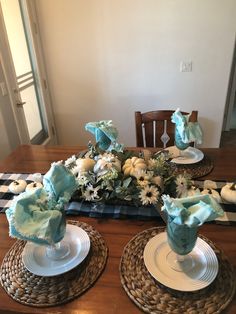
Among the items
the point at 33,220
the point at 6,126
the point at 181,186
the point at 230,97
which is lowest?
the point at 230,97

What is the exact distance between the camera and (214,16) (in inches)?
86.5

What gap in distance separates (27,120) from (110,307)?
85.4 inches

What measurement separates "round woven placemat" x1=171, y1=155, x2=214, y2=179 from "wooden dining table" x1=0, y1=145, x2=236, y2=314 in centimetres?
2

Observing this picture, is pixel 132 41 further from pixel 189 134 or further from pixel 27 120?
pixel 189 134

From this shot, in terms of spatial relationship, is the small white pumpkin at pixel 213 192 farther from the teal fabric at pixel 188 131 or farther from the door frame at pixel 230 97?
the door frame at pixel 230 97

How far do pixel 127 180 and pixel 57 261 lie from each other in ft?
1.24

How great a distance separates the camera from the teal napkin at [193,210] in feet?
2.01

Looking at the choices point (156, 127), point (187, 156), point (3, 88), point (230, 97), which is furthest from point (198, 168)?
point (230, 97)

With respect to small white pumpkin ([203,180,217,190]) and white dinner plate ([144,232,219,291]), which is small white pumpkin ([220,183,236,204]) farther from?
white dinner plate ([144,232,219,291])

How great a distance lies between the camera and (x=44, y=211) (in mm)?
702

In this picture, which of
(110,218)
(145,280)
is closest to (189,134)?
(110,218)

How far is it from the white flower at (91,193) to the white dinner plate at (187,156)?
1.68 ft

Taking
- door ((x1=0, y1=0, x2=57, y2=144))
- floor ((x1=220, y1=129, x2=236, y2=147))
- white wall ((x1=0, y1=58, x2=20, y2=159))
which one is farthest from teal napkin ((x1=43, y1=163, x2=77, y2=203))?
floor ((x1=220, y1=129, x2=236, y2=147))

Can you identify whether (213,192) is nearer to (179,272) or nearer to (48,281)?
(179,272)
